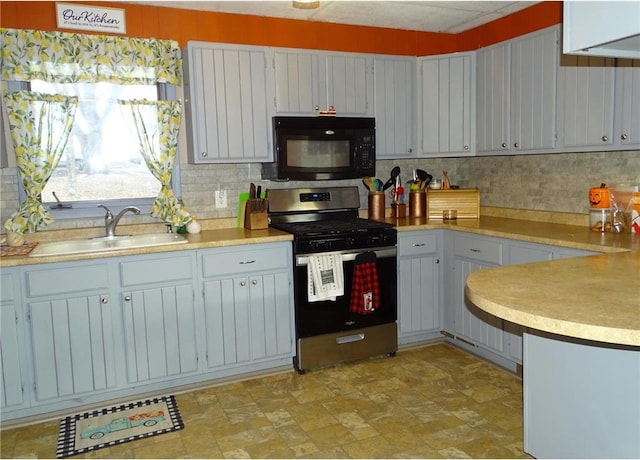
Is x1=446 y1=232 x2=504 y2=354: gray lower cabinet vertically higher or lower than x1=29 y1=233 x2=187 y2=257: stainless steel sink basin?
lower

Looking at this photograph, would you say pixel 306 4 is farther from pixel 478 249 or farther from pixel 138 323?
pixel 138 323

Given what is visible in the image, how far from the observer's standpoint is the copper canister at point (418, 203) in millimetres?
4148

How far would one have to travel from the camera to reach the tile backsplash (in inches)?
129

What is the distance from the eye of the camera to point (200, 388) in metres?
3.31

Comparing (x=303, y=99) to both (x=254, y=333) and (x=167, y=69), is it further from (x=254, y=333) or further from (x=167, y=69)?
(x=254, y=333)

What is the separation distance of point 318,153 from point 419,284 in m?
1.18

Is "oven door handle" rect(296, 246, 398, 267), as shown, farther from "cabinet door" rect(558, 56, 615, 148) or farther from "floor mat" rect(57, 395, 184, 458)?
"cabinet door" rect(558, 56, 615, 148)

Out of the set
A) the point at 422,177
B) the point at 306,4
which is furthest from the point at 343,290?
the point at 306,4

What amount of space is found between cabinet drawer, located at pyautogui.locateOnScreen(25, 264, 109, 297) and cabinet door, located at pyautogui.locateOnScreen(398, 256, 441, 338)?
195 centimetres

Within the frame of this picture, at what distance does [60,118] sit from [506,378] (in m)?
3.19

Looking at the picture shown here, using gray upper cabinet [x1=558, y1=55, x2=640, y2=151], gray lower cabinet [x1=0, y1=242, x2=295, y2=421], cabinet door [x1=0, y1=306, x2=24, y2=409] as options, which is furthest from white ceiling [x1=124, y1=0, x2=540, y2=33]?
cabinet door [x1=0, y1=306, x2=24, y2=409]

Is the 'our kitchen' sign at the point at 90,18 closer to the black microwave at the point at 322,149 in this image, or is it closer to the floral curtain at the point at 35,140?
the floral curtain at the point at 35,140

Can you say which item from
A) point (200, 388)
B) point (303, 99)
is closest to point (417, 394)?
point (200, 388)

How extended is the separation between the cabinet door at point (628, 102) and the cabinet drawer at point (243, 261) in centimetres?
205
